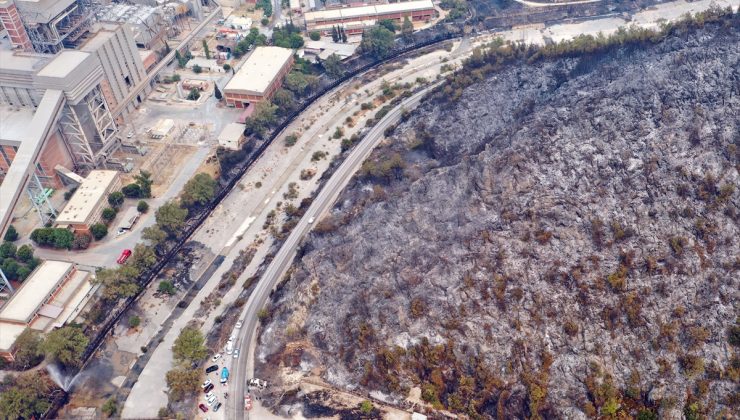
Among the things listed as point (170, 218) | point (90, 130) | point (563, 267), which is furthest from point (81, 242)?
point (563, 267)

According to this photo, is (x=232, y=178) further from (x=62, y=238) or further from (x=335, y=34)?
(x=335, y=34)

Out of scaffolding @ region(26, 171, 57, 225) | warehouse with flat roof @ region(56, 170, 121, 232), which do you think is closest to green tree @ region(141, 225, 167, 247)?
warehouse with flat roof @ region(56, 170, 121, 232)


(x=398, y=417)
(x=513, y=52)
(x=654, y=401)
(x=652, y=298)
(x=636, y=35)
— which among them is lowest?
(x=398, y=417)

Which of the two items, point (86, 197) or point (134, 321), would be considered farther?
point (86, 197)

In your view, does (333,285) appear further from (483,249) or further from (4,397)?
(4,397)

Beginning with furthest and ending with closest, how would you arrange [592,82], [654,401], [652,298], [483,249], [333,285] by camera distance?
1. [592,82]
2. [333,285]
3. [483,249]
4. [652,298]
5. [654,401]

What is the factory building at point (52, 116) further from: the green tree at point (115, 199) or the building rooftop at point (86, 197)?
the green tree at point (115, 199)

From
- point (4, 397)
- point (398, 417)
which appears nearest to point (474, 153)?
point (398, 417)

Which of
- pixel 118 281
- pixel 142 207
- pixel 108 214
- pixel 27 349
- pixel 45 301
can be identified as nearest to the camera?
pixel 27 349
